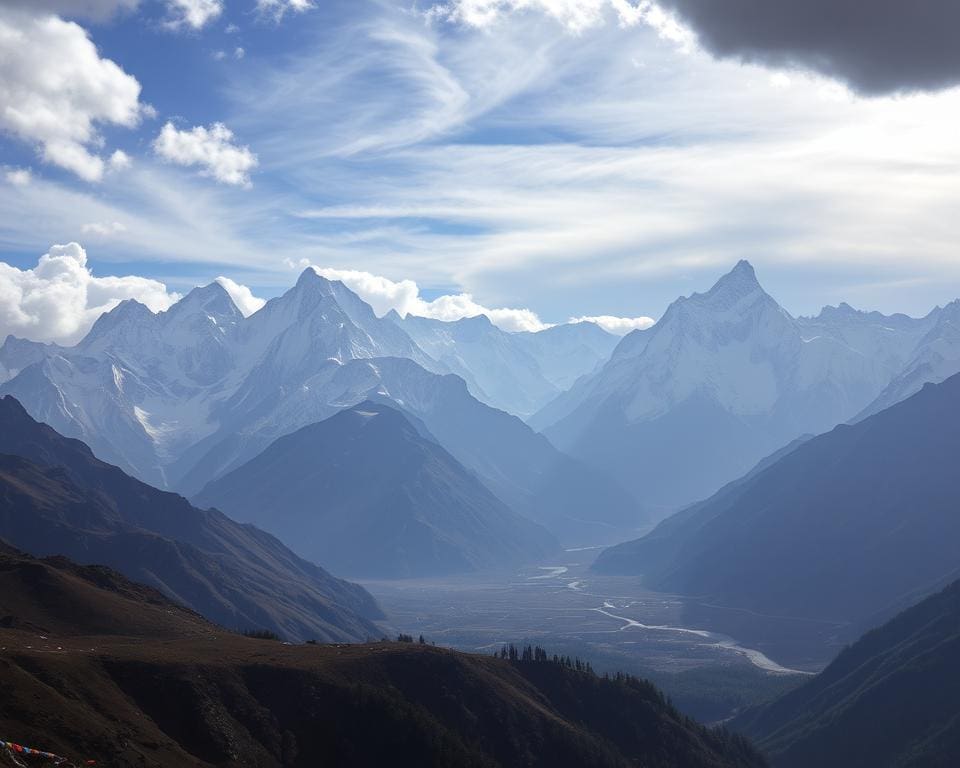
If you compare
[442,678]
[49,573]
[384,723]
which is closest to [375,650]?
[442,678]

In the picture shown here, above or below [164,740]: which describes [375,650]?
above

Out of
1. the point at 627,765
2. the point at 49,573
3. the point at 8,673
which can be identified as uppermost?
the point at 49,573

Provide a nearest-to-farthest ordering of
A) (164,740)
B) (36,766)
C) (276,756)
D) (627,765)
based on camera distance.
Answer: (36,766)
(164,740)
(276,756)
(627,765)

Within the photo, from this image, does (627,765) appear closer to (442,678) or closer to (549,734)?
(549,734)

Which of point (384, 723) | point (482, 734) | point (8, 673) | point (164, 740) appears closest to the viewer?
point (8, 673)

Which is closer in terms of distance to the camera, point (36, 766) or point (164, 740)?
point (36, 766)

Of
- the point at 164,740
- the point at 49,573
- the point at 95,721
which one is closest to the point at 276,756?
the point at 164,740
